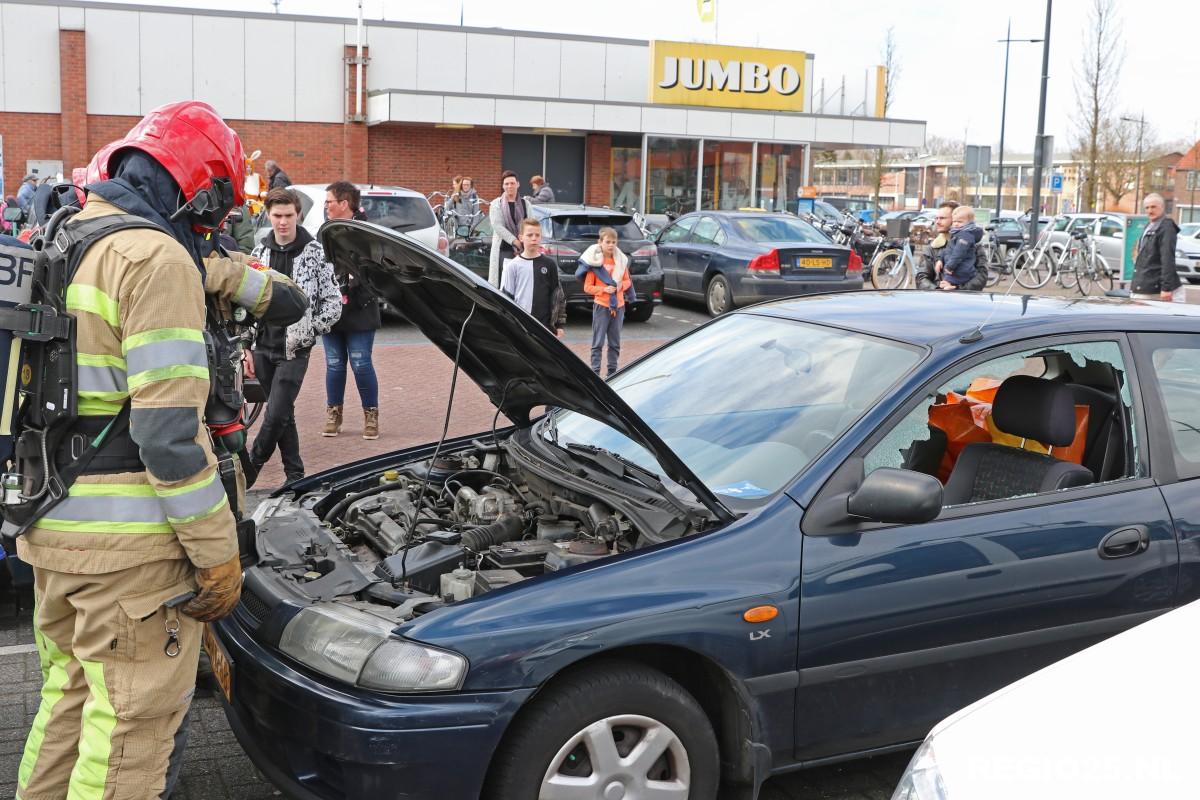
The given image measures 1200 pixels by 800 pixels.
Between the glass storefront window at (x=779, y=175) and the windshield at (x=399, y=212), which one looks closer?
the windshield at (x=399, y=212)

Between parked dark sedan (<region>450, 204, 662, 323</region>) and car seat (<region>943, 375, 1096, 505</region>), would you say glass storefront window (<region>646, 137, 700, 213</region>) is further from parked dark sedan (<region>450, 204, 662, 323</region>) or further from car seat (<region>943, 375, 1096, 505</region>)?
car seat (<region>943, 375, 1096, 505</region>)

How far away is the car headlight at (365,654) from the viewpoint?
9.38ft

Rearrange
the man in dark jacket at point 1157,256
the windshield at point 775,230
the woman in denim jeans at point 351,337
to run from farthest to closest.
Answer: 1. the windshield at point 775,230
2. the man in dark jacket at point 1157,256
3. the woman in denim jeans at point 351,337

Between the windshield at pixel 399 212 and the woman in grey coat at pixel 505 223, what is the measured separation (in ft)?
5.87

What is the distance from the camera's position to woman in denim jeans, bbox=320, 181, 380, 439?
7.80 m

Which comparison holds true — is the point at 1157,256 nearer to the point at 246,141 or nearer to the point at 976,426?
the point at 976,426

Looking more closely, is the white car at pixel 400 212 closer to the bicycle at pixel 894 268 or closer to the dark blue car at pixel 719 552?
the bicycle at pixel 894 268

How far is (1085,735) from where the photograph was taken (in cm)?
224

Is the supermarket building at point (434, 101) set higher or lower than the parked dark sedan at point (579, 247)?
higher

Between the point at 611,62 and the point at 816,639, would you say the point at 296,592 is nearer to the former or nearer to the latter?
the point at 816,639

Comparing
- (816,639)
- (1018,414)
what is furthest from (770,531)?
(1018,414)

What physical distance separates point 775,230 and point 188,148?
14434 millimetres

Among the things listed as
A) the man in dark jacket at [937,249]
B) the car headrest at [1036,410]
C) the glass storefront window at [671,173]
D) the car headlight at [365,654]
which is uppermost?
the glass storefront window at [671,173]

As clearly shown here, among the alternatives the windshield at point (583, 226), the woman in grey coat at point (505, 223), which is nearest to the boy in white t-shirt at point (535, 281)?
the woman in grey coat at point (505, 223)
